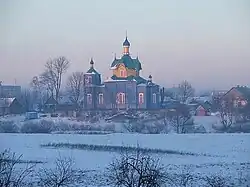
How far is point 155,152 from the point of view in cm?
1145

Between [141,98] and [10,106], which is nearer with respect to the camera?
[10,106]

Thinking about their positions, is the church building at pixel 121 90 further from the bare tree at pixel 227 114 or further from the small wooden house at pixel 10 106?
the bare tree at pixel 227 114

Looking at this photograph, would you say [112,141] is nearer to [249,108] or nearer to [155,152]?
[155,152]

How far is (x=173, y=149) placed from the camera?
12.1m

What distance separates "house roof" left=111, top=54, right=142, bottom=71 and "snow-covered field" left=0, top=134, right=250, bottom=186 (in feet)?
53.8

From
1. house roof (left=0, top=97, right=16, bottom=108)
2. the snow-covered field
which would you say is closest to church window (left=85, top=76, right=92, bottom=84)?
house roof (left=0, top=97, right=16, bottom=108)

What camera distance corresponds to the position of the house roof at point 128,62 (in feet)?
102

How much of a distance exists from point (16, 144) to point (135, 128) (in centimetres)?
767

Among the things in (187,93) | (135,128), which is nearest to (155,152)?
(135,128)

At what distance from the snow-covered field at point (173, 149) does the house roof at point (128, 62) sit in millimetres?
16397

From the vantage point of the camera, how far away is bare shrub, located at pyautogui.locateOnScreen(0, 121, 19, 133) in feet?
60.3

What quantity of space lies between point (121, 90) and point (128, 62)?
7.99 ft

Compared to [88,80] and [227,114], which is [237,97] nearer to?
[227,114]

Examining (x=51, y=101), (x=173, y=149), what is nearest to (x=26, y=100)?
(x=51, y=101)
